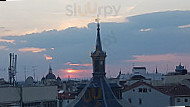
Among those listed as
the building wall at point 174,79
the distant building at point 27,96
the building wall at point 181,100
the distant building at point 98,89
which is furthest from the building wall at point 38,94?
the building wall at point 174,79

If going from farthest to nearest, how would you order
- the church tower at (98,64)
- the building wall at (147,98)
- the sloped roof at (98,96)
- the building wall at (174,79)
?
1. the building wall at (174,79)
2. the building wall at (147,98)
3. the church tower at (98,64)
4. the sloped roof at (98,96)

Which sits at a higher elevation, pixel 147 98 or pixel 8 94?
pixel 8 94

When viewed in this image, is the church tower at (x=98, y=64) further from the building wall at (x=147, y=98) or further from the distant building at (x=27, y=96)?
the building wall at (x=147, y=98)

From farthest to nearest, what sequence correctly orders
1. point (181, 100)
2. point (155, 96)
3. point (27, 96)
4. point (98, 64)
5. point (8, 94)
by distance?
point (155, 96) < point (181, 100) < point (98, 64) < point (27, 96) < point (8, 94)

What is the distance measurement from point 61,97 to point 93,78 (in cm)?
328

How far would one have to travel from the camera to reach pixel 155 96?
1276 cm

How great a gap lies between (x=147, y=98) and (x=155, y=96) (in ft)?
1.04

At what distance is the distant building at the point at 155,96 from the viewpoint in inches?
492

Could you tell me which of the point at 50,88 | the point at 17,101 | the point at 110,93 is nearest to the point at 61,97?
the point at 50,88

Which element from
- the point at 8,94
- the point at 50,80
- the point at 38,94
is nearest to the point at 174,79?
the point at 38,94

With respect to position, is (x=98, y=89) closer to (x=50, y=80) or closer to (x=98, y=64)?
(x=98, y=64)

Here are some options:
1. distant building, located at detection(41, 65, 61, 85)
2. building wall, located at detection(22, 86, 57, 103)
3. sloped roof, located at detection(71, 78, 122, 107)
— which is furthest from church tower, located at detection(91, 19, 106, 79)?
distant building, located at detection(41, 65, 61, 85)

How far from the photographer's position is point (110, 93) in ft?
37.1

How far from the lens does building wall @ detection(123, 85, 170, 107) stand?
12662 millimetres
